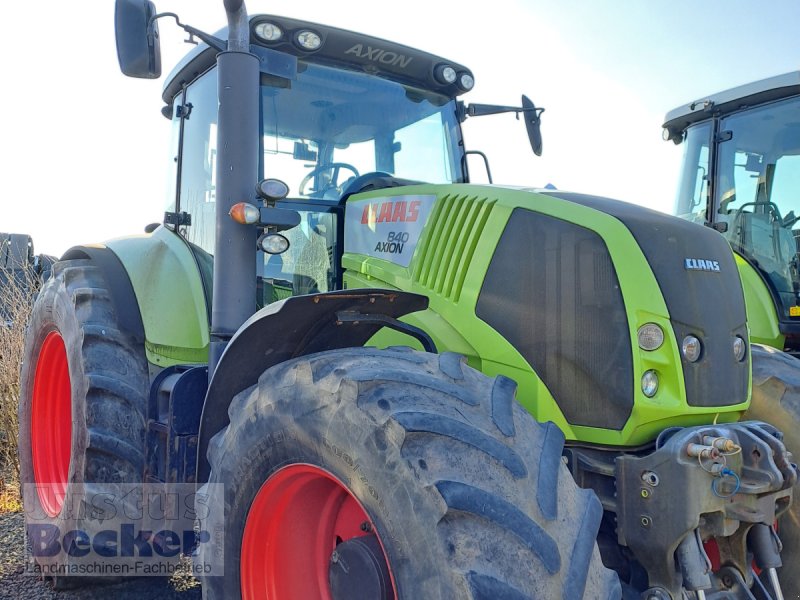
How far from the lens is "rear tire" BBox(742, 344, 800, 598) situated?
9.09 ft

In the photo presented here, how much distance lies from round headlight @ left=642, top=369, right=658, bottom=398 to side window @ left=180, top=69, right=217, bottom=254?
2144 millimetres

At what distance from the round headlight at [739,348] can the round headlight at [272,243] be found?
1685 millimetres

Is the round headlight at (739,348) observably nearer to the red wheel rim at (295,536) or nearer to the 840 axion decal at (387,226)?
the 840 axion decal at (387,226)

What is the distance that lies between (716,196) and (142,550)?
466 cm

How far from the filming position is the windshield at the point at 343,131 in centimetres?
325

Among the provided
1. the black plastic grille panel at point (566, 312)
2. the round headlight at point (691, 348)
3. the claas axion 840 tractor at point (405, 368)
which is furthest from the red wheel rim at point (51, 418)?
the round headlight at point (691, 348)

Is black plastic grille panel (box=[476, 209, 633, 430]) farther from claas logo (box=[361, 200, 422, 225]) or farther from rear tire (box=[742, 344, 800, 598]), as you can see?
rear tire (box=[742, 344, 800, 598])

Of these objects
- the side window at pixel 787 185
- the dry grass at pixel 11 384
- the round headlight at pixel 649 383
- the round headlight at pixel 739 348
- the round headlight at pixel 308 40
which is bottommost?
the dry grass at pixel 11 384

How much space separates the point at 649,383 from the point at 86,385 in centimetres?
235

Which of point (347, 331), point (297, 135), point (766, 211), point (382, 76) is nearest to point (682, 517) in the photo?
point (347, 331)

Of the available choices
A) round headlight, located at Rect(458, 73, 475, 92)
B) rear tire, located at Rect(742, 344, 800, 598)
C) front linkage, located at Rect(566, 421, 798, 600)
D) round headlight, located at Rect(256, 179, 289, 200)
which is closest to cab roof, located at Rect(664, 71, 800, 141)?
round headlight, located at Rect(458, 73, 475, 92)

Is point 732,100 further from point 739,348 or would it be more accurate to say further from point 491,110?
point 739,348

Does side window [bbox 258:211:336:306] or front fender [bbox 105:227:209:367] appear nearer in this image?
side window [bbox 258:211:336:306]

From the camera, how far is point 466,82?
3.75 meters
